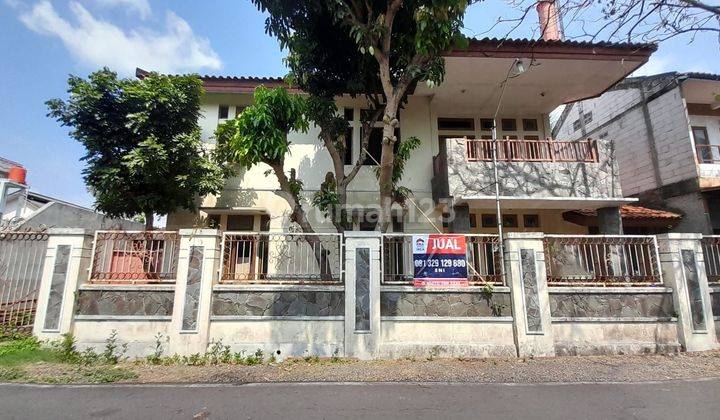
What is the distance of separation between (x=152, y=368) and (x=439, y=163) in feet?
25.2

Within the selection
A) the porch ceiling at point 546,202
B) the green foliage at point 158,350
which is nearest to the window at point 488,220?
the porch ceiling at point 546,202

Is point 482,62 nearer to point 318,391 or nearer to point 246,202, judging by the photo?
point 246,202

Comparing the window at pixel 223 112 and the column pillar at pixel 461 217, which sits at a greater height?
the window at pixel 223 112

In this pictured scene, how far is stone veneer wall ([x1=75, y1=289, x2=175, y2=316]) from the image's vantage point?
6.14 metres

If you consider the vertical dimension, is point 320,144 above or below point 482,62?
below

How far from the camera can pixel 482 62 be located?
28.9 feet

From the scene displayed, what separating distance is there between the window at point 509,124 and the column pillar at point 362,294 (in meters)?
7.02

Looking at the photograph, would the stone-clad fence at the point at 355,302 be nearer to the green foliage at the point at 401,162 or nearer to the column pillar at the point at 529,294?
the column pillar at the point at 529,294

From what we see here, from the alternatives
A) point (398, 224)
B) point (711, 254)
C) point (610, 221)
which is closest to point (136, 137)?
point (398, 224)

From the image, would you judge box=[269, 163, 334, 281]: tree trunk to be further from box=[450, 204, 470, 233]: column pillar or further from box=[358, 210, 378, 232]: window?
box=[450, 204, 470, 233]: column pillar

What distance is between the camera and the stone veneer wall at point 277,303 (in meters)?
6.15

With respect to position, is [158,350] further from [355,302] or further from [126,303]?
[355,302]

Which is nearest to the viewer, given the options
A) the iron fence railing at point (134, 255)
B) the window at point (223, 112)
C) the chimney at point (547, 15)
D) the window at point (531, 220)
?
the chimney at point (547, 15)

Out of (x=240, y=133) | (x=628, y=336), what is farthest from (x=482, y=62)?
(x=628, y=336)
